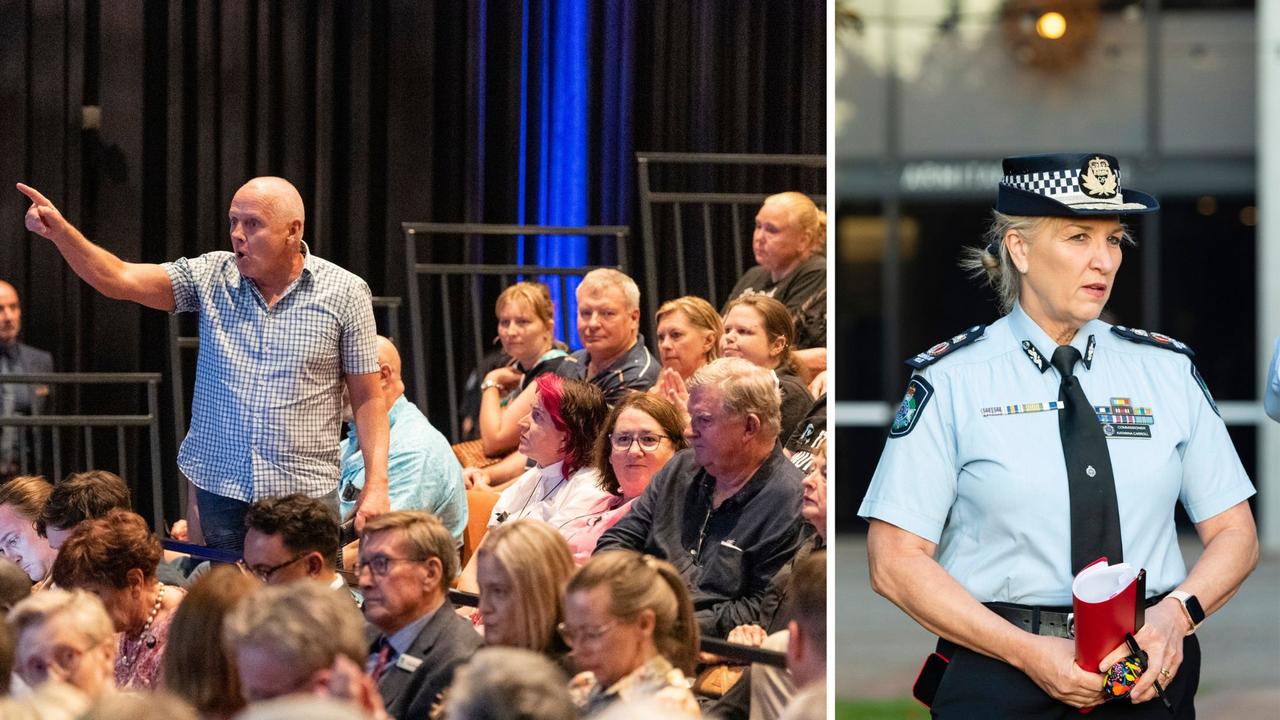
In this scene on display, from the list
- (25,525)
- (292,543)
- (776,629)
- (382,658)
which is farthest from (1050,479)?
(25,525)

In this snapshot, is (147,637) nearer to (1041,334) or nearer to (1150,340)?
(1041,334)

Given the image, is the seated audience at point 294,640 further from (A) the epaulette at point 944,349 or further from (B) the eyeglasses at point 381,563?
(A) the epaulette at point 944,349

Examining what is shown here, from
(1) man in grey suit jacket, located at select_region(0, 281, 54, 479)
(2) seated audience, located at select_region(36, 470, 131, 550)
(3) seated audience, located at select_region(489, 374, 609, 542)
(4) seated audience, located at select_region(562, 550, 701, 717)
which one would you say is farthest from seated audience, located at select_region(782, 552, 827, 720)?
(1) man in grey suit jacket, located at select_region(0, 281, 54, 479)

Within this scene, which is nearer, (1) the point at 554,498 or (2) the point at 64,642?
(2) the point at 64,642

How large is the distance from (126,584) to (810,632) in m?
1.51

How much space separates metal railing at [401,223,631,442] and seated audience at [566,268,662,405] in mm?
360

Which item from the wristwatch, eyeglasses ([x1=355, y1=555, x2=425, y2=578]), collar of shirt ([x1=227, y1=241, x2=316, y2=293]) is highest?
collar of shirt ([x1=227, y1=241, x2=316, y2=293])

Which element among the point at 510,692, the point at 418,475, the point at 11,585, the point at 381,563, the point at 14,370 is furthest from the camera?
the point at 14,370

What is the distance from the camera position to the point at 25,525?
4344 millimetres

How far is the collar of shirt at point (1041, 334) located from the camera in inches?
105

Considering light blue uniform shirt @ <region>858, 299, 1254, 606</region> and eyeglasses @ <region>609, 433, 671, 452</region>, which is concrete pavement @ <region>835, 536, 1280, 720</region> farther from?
light blue uniform shirt @ <region>858, 299, 1254, 606</region>

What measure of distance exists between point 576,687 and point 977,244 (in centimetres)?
→ 811

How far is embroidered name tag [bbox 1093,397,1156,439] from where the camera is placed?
2609mm

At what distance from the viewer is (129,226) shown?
4922 mm
